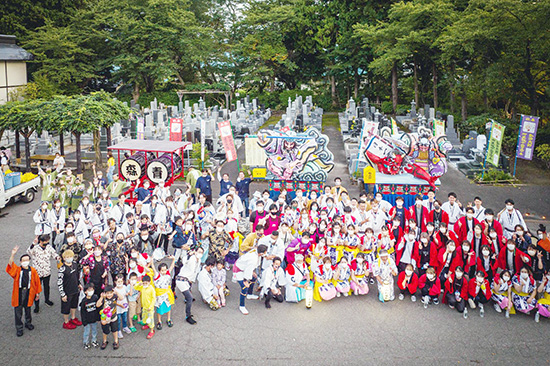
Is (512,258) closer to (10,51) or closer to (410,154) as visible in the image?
(410,154)

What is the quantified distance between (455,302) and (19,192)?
13.5 meters

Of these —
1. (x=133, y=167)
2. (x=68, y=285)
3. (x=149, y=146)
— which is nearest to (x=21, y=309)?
(x=68, y=285)

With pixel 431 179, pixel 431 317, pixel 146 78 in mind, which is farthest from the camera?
pixel 146 78

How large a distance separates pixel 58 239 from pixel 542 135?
839 inches

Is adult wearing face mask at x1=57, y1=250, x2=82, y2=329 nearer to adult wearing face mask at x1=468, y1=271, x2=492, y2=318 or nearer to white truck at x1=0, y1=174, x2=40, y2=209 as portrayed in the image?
adult wearing face mask at x1=468, y1=271, x2=492, y2=318

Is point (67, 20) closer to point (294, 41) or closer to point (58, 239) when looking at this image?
point (294, 41)

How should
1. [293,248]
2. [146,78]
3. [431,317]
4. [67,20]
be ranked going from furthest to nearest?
[146,78]
[67,20]
[293,248]
[431,317]

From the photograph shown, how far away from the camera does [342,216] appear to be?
10.3 meters

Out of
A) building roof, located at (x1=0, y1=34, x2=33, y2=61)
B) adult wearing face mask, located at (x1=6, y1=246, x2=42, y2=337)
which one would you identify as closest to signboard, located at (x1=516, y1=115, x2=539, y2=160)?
adult wearing face mask, located at (x1=6, y1=246, x2=42, y2=337)

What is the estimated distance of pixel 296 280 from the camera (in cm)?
875

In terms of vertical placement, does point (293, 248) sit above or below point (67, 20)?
below

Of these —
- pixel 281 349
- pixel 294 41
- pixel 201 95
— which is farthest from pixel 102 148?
pixel 294 41

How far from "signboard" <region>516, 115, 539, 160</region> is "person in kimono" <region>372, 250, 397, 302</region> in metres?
11.3

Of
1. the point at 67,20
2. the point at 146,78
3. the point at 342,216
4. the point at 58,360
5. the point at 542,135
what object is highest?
the point at 67,20
